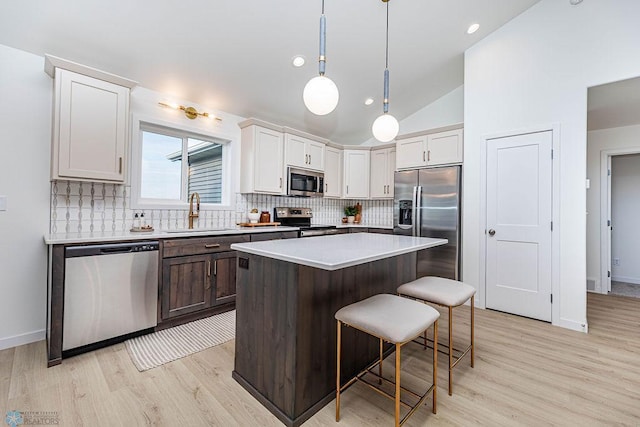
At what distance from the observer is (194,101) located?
3531mm

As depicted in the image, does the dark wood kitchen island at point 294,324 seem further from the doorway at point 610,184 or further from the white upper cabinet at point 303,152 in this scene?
the doorway at point 610,184

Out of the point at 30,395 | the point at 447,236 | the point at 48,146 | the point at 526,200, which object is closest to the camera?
the point at 30,395

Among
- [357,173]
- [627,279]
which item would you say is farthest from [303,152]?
[627,279]

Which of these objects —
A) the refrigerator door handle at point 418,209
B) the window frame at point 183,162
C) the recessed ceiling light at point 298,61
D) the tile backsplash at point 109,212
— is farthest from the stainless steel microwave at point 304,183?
the refrigerator door handle at point 418,209

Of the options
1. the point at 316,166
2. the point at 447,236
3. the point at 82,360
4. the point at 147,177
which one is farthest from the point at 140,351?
the point at 447,236

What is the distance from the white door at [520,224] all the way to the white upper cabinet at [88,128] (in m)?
4.07

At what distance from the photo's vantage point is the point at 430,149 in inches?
165

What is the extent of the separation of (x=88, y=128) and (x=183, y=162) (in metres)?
1.19

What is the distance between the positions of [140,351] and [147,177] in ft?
6.26

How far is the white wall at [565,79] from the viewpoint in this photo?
9.10 feet

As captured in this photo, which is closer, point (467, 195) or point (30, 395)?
point (30, 395)

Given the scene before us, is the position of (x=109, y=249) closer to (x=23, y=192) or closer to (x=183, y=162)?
(x=23, y=192)

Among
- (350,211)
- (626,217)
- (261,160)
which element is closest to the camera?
(261,160)

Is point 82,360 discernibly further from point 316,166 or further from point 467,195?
point 467,195
